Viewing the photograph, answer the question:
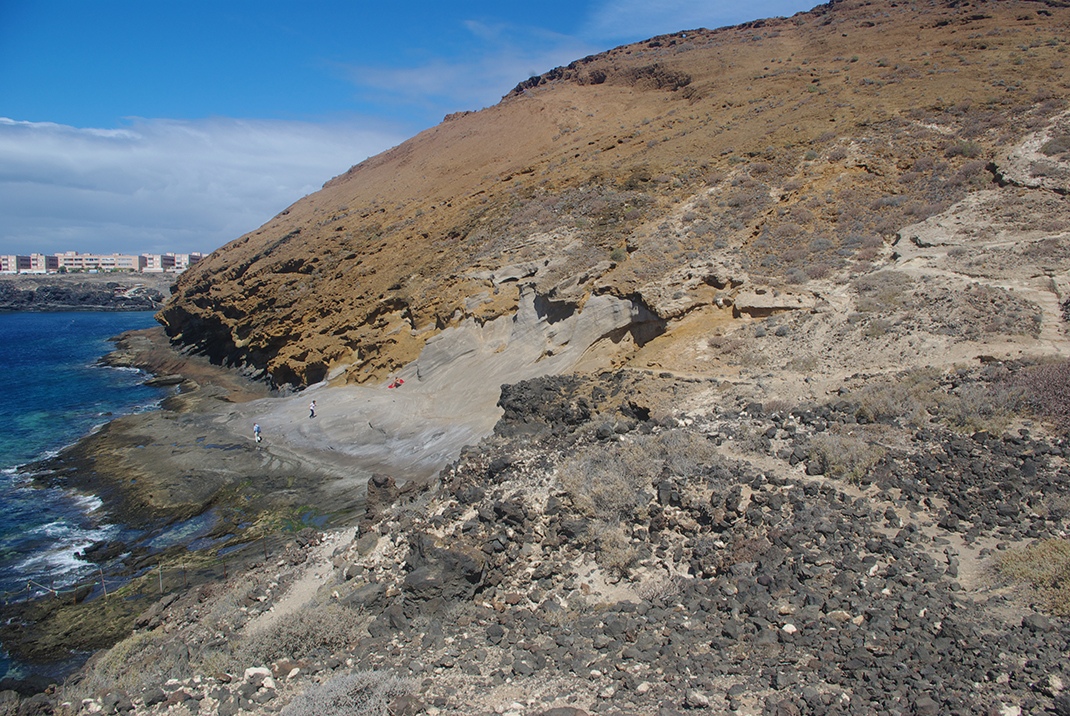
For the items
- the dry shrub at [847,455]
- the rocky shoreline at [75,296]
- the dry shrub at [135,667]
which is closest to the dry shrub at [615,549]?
the dry shrub at [847,455]

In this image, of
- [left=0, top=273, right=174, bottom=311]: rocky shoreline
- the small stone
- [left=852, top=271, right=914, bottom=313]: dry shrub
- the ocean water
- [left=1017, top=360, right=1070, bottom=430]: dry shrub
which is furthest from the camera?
[left=0, top=273, right=174, bottom=311]: rocky shoreline

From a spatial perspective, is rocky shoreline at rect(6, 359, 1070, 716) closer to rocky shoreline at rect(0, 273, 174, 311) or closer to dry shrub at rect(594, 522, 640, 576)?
dry shrub at rect(594, 522, 640, 576)

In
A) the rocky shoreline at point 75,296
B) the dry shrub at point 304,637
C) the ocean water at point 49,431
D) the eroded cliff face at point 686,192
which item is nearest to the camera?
the dry shrub at point 304,637

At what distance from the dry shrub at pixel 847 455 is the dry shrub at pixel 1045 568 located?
2.27 meters

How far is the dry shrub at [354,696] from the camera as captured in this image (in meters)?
6.30

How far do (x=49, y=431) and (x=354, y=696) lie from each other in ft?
89.3

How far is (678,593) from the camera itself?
7.79 m

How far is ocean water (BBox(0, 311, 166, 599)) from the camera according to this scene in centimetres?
1470

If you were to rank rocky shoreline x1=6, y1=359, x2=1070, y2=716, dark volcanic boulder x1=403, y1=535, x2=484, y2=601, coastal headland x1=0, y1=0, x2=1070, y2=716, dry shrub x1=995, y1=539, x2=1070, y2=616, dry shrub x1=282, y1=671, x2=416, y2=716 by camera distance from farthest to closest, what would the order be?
dark volcanic boulder x1=403, y1=535, x2=484, y2=601
coastal headland x1=0, y1=0, x2=1070, y2=716
dry shrub x1=282, y1=671, x2=416, y2=716
dry shrub x1=995, y1=539, x2=1070, y2=616
rocky shoreline x1=6, y1=359, x2=1070, y2=716

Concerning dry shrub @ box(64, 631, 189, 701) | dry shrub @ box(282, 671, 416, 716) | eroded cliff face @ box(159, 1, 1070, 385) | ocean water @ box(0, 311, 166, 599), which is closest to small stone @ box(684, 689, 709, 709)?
dry shrub @ box(282, 671, 416, 716)

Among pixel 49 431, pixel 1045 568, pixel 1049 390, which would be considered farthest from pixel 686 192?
pixel 49 431

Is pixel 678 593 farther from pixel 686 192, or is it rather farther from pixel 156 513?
pixel 686 192

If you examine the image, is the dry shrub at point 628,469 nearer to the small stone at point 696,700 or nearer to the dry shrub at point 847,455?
the dry shrub at point 847,455

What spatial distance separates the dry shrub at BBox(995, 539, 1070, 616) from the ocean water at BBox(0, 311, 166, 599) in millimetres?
16575
